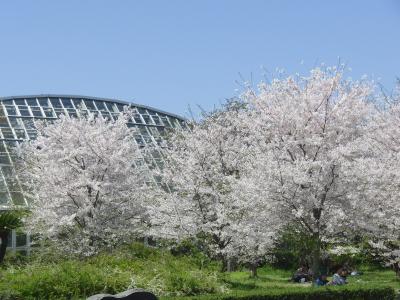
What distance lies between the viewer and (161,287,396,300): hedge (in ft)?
35.3

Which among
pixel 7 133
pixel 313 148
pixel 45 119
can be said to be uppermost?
pixel 45 119

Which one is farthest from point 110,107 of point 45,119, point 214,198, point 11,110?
point 214,198

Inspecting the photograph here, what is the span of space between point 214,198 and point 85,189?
13.0 ft

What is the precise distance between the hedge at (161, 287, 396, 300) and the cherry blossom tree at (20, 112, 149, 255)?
21.1 ft

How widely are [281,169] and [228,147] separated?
5239mm

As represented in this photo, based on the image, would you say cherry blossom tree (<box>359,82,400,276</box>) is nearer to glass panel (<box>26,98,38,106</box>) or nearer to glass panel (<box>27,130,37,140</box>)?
glass panel (<box>27,130,37,140</box>)

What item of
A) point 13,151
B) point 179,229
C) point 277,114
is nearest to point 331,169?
point 277,114

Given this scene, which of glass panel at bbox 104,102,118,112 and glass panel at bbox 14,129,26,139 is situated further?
glass panel at bbox 104,102,118,112

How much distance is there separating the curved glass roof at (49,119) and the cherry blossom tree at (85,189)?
A: 557 centimetres

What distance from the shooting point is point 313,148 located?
14672 millimetres

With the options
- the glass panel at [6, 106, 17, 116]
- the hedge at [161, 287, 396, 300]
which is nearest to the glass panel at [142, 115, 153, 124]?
the glass panel at [6, 106, 17, 116]

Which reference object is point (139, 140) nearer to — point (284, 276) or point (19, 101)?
point (19, 101)

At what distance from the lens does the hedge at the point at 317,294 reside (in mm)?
10758

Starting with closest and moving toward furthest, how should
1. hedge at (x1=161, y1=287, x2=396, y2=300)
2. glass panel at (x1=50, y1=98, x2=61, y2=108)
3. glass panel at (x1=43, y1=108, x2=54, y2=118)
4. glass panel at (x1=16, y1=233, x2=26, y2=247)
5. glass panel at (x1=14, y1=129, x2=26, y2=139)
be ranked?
hedge at (x1=161, y1=287, x2=396, y2=300) → glass panel at (x1=16, y1=233, x2=26, y2=247) → glass panel at (x1=14, y1=129, x2=26, y2=139) → glass panel at (x1=43, y1=108, x2=54, y2=118) → glass panel at (x1=50, y1=98, x2=61, y2=108)
